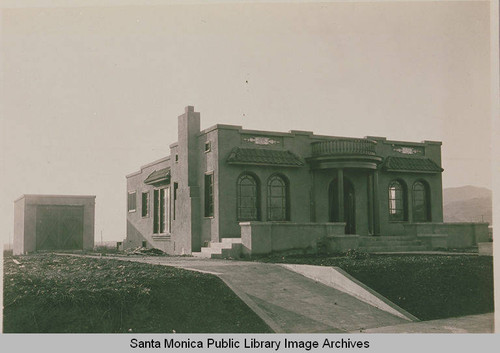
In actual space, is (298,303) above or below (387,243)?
below

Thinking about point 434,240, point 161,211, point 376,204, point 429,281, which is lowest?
point 429,281

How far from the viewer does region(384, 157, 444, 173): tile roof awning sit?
2612 cm

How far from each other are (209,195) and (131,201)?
41.8 feet

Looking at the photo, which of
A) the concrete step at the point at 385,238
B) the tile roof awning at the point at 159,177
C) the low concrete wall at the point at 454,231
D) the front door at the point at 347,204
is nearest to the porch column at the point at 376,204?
the front door at the point at 347,204

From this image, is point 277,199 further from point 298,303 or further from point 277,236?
point 298,303

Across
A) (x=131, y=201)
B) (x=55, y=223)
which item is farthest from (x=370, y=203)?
(x=55, y=223)

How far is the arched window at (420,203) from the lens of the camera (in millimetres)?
27337

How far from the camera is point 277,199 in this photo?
24.0 meters

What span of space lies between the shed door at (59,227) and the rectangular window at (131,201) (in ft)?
10.5

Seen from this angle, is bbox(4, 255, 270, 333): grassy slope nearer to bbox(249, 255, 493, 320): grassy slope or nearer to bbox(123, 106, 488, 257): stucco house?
bbox(249, 255, 493, 320): grassy slope

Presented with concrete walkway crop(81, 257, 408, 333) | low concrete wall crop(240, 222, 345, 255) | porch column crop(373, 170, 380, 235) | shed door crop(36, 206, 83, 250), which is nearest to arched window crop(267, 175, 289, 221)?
low concrete wall crop(240, 222, 345, 255)

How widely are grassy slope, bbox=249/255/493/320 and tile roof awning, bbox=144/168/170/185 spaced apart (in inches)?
488

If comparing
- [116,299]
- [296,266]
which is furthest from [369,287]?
[116,299]

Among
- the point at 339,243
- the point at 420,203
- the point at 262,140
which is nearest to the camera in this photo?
the point at 339,243
